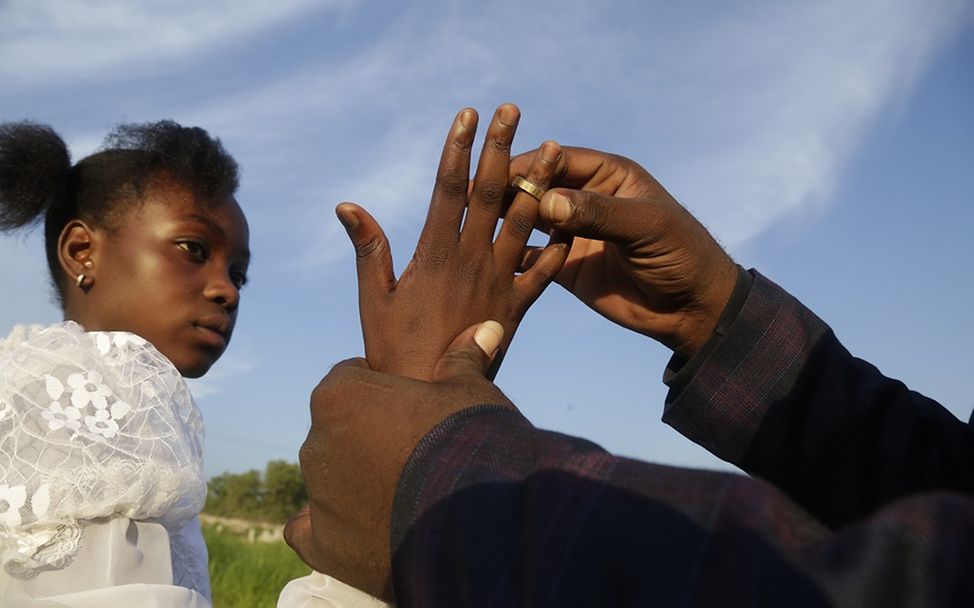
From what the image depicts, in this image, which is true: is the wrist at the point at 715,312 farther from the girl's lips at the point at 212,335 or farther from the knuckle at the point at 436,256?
the girl's lips at the point at 212,335

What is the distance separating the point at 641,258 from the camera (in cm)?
232

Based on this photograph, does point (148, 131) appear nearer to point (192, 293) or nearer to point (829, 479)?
point (192, 293)

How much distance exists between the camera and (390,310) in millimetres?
1966

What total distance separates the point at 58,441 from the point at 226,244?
5.22ft

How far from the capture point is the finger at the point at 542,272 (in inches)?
86.6

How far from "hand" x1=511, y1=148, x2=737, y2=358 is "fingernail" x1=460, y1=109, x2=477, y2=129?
205 mm

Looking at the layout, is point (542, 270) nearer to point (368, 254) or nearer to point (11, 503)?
point (368, 254)

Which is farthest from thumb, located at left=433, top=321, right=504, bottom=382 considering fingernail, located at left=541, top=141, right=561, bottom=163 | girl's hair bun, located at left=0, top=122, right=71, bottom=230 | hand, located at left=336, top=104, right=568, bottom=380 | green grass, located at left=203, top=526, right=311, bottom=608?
green grass, located at left=203, top=526, right=311, bottom=608

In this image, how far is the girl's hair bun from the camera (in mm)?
4059

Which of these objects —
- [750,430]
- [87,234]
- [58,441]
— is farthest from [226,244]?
[750,430]

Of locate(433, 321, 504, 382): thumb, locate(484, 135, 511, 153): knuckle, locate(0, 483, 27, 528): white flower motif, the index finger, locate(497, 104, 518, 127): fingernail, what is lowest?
locate(0, 483, 27, 528): white flower motif

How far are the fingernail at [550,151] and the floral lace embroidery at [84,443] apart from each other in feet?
4.43

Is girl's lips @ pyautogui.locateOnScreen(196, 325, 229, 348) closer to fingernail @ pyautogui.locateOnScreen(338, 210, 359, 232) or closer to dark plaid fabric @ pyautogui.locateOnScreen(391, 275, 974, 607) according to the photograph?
fingernail @ pyautogui.locateOnScreen(338, 210, 359, 232)

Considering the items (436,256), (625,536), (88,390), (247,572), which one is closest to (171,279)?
(88,390)
